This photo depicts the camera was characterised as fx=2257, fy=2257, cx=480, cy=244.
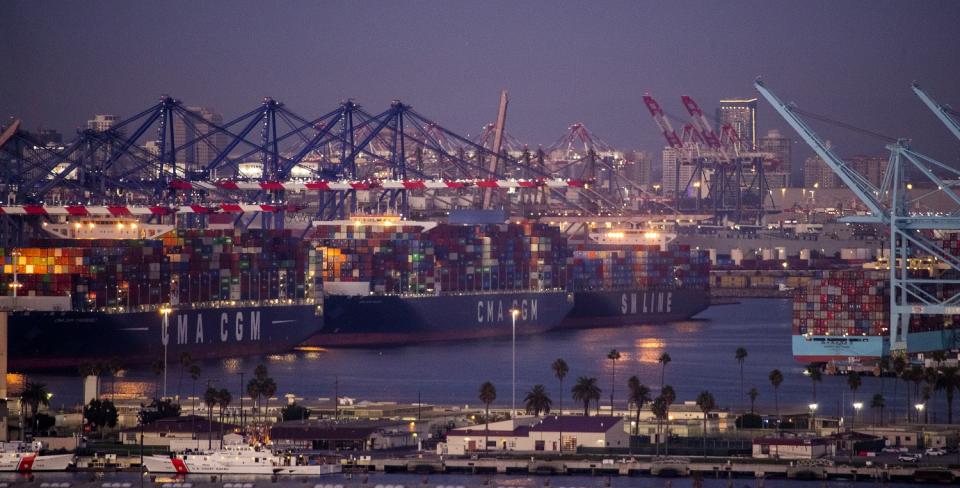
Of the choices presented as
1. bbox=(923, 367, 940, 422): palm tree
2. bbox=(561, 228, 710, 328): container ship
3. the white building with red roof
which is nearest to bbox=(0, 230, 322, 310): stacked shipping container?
bbox=(561, 228, 710, 328): container ship

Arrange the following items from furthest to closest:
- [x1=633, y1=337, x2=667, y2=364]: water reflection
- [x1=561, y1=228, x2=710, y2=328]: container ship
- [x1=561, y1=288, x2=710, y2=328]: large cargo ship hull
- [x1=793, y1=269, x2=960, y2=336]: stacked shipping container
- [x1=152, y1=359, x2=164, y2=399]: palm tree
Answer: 1. [x1=561, y1=228, x2=710, y2=328]: container ship
2. [x1=561, y1=288, x2=710, y2=328]: large cargo ship hull
3. [x1=633, y1=337, x2=667, y2=364]: water reflection
4. [x1=793, y1=269, x2=960, y2=336]: stacked shipping container
5. [x1=152, y1=359, x2=164, y2=399]: palm tree

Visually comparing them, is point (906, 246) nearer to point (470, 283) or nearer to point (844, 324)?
point (844, 324)

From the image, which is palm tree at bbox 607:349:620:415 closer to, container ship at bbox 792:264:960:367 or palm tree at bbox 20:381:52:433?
container ship at bbox 792:264:960:367

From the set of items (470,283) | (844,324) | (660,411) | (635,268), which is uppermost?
(635,268)

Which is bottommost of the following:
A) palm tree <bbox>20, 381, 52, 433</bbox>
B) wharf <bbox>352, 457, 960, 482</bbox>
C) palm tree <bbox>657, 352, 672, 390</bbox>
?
wharf <bbox>352, 457, 960, 482</bbox>

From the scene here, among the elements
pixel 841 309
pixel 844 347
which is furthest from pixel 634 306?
pixel 844 347

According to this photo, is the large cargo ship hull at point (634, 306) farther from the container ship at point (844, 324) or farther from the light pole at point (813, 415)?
the light pole at point (813, 415)

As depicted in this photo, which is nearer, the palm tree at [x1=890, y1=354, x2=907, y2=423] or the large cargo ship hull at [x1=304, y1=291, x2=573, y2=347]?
the palm tree at [x1=890, y1=354, x2=907, y2=423]
